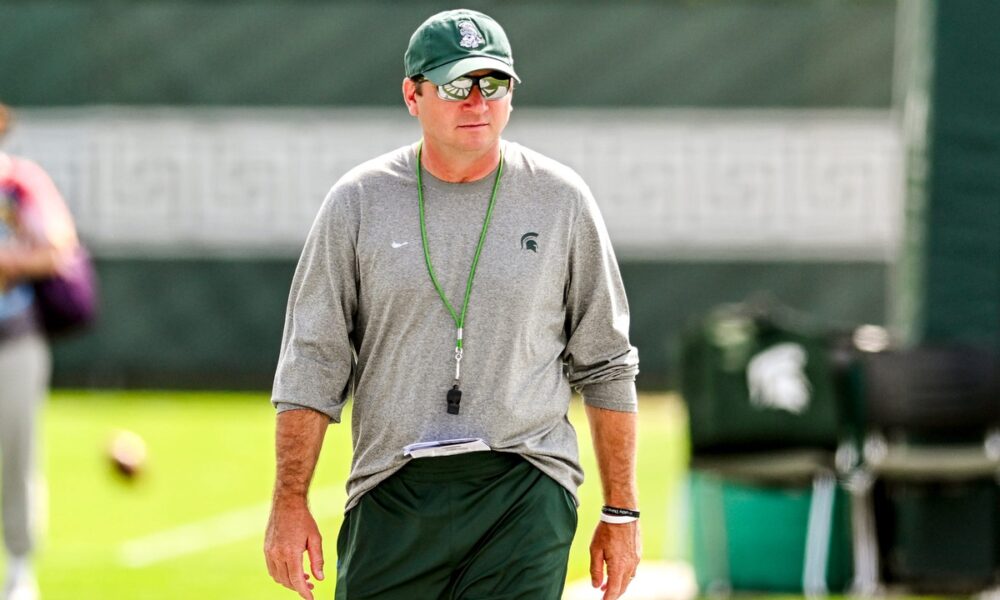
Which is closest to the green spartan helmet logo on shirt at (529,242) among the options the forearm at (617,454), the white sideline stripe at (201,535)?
the forearm at (617,454)

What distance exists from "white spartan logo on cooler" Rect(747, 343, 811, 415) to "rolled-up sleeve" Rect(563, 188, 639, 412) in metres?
3.79

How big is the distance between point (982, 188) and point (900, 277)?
0.75 m

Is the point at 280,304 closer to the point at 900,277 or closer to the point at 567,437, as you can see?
the point at 900,277

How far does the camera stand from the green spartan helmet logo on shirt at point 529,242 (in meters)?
4.07

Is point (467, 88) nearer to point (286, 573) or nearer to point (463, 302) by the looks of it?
point (463, 302)

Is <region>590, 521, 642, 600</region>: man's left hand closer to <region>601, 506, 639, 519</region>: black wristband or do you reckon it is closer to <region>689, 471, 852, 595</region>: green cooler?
<region>601, 506, 639, 519</region>: black wristband

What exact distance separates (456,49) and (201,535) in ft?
21.7

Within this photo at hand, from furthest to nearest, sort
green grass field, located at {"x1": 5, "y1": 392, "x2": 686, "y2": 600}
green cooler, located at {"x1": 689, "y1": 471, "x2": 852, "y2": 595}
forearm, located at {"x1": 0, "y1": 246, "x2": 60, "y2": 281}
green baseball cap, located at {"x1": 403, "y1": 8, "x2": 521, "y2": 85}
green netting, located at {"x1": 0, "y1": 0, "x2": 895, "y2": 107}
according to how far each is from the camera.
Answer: green netting, located at {"x1": 0, "y1": 0, "x2": 895, "y2": 107}
green grass field, located at {"x1": 5, "y1": 392, "x2": 686, "y2": 600}
green cooler, located at {"x1": 689, "y1": 471, "x2": 852, "y2": 595}
forearm, located at {"x1": 0, "y1": 246, "x2": 60, "y2": 281}
green baseball cap, located at {"x1": 403, "y1": 8, "x2": 521, "y2": 85}

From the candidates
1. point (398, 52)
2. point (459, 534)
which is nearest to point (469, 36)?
point (459, 534)

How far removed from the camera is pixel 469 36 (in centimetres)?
406

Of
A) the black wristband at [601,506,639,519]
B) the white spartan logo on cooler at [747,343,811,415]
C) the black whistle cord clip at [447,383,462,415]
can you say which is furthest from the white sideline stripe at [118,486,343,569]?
the black whistle cord clip at [447,383,462,415]

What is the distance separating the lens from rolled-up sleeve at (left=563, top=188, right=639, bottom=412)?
4.16m

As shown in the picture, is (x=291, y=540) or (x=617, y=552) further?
(x=617, y=552)

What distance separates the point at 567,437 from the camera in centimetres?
424
